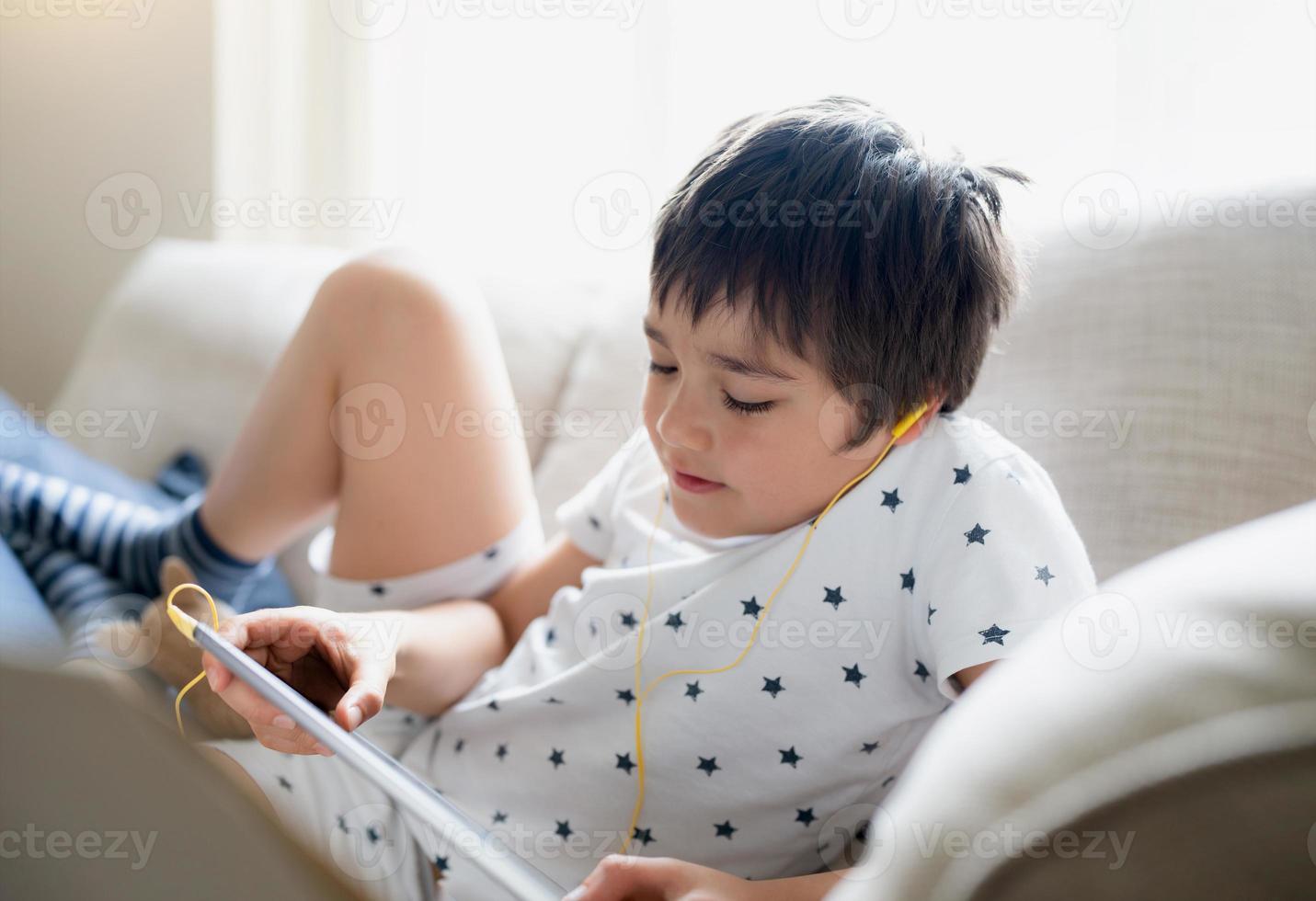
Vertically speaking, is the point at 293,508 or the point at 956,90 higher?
the point at 956,90

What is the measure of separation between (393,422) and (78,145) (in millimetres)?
1778

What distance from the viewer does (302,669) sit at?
1.75ft

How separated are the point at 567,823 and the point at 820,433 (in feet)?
1.01

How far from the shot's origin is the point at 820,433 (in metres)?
0.64

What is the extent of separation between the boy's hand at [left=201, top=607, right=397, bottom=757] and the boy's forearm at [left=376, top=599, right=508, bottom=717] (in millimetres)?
97

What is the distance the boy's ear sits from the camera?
0.67 m

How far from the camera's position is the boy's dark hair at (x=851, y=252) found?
2.01 ft

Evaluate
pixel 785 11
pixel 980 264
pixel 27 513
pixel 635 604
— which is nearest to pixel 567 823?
pixel 635 604

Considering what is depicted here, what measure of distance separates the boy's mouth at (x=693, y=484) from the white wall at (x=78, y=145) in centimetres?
181

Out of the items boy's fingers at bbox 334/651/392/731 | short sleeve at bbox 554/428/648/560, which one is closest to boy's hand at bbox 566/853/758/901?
boy's fingers at bbox 334/651/392/731

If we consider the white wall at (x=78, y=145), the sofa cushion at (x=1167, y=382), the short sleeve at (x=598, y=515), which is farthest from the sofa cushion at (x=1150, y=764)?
the white wall at (x=78, y=145)

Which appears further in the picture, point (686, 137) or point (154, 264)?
point (686, 137)

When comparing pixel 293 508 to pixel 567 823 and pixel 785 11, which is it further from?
pixel 785 11

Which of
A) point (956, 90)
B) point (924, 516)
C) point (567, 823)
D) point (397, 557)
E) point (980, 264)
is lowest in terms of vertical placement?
point (567, 823)
